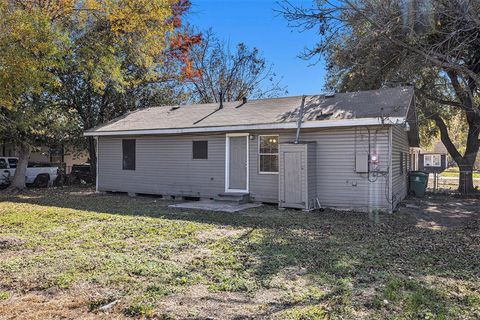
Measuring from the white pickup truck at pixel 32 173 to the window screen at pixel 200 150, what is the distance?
8.81 meters

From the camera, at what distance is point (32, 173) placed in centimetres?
1714

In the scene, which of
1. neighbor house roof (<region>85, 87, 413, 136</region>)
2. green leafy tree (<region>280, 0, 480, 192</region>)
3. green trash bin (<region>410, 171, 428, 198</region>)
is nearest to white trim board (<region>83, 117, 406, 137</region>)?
neighbor house roof (<region>85, 87, 413, 136</region>)

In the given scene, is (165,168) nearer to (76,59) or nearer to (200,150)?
(200,150)

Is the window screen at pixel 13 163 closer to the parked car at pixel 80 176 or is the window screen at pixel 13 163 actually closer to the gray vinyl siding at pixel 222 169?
the parked car at pixel 80 176

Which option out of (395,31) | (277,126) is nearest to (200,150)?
(277,126)

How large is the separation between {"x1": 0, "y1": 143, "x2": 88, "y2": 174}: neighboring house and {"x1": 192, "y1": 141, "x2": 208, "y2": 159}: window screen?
34.5 ft

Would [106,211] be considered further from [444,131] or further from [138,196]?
[444,131]

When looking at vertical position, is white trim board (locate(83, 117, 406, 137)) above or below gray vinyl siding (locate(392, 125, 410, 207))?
above

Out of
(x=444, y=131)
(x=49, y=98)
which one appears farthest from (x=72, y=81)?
(x=444, y=131)

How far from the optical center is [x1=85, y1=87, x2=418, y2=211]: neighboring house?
380 inches

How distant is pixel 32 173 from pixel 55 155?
617 centimetres

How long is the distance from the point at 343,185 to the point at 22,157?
12518 millimetres

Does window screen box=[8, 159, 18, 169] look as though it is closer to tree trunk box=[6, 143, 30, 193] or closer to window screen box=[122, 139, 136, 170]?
tree trunk box=[6, 143, 30, 193]

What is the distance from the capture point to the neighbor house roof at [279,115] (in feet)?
31.9
